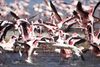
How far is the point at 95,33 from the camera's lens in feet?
67.9

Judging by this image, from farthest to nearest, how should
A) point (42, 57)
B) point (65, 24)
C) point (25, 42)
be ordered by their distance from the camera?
1. point (65, 24)
2. point (42, 57)
3. point (25, 42)

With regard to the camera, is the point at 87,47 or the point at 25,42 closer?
the point at 25,42

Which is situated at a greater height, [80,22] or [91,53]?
[80,22]

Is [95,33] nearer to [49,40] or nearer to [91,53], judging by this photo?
[91,53]

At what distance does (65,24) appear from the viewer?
2220cm

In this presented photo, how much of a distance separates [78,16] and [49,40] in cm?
148

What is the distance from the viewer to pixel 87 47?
21.7 m

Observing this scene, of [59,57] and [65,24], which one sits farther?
[65,24]

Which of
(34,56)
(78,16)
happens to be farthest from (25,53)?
(78,16)

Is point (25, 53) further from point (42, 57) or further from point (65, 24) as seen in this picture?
point (65, 24)

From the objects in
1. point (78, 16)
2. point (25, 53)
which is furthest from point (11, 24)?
point (78, 16)

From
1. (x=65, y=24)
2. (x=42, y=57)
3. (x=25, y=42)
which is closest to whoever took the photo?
(x=25, y=42)

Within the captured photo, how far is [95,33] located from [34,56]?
2639 millimetres

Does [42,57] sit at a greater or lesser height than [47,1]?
lesser
